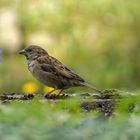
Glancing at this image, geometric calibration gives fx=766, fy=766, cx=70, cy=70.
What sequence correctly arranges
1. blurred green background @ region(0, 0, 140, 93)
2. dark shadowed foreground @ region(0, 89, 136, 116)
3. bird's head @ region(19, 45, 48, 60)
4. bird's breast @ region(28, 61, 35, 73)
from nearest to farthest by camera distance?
dark shadowed foreground @ region(0, 89, 136, 116)
bird's breast @ region(28, 61, 35, 73)
bird's head @ region(19, 45, 48, 60)
blurred green background @ region(0, 0, 140, 93)

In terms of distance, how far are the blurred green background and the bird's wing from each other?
407 cm

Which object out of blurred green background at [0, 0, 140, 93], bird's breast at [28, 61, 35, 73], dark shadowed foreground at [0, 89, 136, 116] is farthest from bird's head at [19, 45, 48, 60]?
blurred green background at [0, 0, 140, 93]

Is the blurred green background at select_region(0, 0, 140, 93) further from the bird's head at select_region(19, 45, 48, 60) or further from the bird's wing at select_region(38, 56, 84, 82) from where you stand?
the bird's wing at select_region(38, 56, 84, 82)

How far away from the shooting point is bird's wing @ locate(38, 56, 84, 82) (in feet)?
20.5

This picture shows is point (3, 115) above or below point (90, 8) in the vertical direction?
below

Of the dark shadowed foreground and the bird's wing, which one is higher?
the bird's wing

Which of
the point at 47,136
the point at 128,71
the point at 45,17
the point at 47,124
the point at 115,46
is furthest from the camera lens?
the point at 45,17

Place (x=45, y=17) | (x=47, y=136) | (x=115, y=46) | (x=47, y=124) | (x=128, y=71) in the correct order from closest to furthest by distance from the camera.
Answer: (x=47, y=136)
(x=47, y=124)
(x=128, y=71)
(x=115, y=46)
(x=45, y=17)

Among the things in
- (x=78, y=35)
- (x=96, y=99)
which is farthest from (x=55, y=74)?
(x=78, y=35)

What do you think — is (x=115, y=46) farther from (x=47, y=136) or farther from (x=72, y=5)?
(x=47, y=136)

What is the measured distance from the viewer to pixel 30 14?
39.4 ft

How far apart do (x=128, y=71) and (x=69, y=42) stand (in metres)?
1.28

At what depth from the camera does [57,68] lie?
20.8 ft

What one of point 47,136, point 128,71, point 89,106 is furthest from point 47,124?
point 128,71
